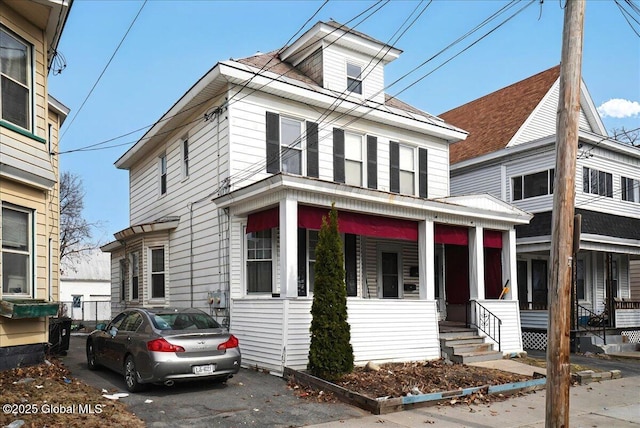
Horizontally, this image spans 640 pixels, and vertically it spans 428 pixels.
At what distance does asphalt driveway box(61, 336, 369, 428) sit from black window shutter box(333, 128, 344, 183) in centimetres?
641

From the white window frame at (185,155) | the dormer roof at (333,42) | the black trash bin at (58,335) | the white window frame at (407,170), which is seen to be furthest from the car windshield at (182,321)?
the dormer roof at (333,42)

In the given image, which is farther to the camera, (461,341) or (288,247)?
(461,341)

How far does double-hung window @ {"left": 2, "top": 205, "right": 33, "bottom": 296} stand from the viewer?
388 inches

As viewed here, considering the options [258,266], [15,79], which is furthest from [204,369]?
[15,79]

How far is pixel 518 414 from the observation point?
938 centimetres

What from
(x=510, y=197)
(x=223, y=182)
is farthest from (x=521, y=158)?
(x=223, y=182)

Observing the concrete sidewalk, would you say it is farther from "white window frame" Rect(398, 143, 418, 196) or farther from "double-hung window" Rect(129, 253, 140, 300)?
"double-hung window" Rect(129, 253, 140, 300)

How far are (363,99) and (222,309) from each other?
24.2 feet

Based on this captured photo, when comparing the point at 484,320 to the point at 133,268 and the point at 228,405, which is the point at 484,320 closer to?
the point at 228,405

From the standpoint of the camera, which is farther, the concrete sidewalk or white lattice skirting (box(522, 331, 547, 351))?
white lattice skirting (box(522, 331, 547, 351))

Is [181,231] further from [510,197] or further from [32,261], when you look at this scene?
[510,197]

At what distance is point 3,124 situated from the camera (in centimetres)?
976

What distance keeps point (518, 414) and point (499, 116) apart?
55.1 feet

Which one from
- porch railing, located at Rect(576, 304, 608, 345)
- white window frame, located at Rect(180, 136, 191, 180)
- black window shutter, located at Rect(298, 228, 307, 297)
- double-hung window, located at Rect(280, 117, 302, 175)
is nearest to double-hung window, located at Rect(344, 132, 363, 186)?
double-hung window, located at Rect(280, 117, 302, 175)
